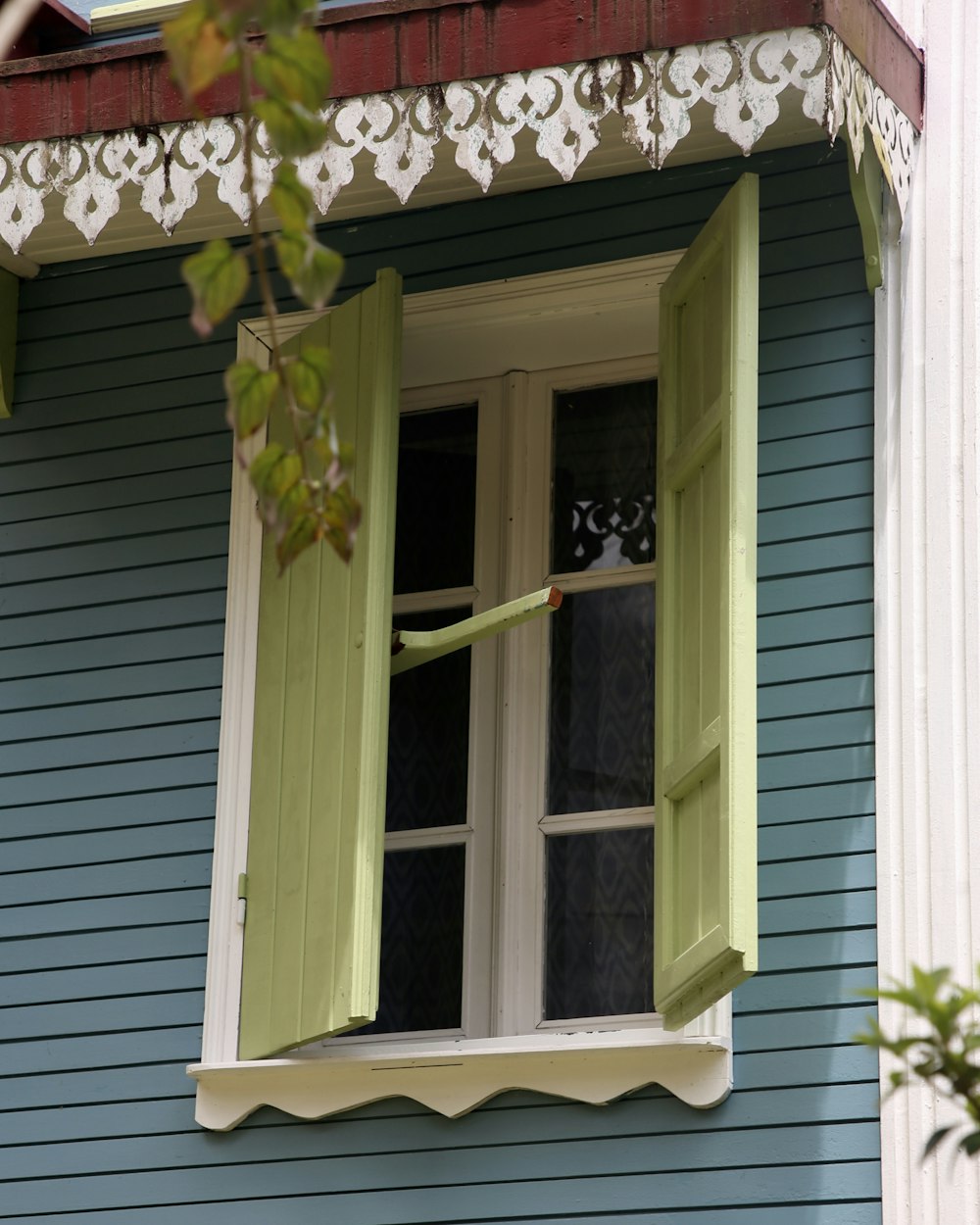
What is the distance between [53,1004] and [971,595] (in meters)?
2.38

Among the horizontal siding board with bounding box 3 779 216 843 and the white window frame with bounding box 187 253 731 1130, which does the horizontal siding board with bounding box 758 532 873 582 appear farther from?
the horizontal siding board with bounding box 3 779 216 843

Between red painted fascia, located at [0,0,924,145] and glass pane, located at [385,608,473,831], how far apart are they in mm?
1393

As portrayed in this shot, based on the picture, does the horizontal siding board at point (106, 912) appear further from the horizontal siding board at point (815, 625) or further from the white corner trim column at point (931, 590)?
the white corner trim column at point (931, 590)

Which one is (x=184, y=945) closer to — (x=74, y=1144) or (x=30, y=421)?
(x=74, y=1144)

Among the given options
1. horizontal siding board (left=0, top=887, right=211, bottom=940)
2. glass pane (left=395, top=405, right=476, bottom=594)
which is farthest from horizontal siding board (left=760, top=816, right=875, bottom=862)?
horizontal siding board (left=0, top=887, right=211, bottom=940)

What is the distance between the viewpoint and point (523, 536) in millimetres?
5426

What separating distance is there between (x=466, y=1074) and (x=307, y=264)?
10.0 feet

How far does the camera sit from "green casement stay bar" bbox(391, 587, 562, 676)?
4863 millimetres

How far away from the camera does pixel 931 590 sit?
15.3ft

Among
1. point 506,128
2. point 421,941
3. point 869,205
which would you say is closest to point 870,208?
point 869,205

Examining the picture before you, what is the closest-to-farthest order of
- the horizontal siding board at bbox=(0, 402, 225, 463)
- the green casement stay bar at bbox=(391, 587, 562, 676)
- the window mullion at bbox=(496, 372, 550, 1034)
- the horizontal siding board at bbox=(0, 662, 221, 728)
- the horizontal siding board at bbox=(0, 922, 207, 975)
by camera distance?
the green casement stay bar at bbox=(391, 587, 562, 676), the window mullion at bbox=(496, 372, 550, 1034), the horizontal siding board at bbox=(0, 922, 207, 975), the horizontal siding board at bbox=(0, 662, 221, 728), the horizontal siding board at bbox=(0, 402, 225, 463)

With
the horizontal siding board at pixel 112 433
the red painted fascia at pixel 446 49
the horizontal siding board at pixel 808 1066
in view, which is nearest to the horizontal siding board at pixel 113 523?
the horizontal siding board at pixel 112 433

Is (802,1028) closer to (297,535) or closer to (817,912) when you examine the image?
(817,912)

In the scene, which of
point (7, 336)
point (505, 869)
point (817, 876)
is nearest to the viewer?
point (817, 876)
